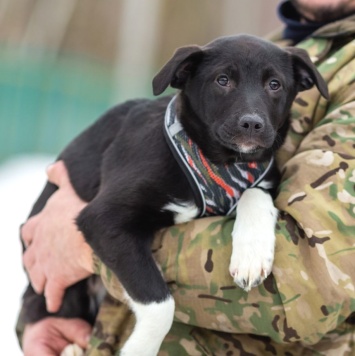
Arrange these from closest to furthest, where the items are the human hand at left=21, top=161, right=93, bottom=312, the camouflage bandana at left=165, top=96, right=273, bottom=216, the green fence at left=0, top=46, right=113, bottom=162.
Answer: the camouflage bandana at left=165, top=96, right=273, bottom=216 < the human hand at left=21, top=161, right=93, bottom=312 < the green fence at left=0, top=46, right=113, bottom=162

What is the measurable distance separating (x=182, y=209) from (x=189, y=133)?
0.87 ft

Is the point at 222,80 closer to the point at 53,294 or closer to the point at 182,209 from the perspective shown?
the point at 182,209

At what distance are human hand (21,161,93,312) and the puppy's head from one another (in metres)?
0.54

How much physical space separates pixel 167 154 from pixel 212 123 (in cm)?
17

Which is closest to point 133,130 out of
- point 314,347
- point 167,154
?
point 167,154

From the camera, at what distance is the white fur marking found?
194 centimetres

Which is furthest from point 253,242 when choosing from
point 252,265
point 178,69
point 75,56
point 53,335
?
point 75,56

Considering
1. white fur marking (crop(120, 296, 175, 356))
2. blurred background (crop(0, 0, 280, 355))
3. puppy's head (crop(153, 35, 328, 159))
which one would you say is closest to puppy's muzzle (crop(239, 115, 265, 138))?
puppy's head (crop(153, 35, 328, 159))

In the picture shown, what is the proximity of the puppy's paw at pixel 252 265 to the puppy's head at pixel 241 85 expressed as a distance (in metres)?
0.35

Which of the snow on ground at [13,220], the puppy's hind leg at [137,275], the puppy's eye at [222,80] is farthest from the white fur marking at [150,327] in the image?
the snow on ground at [13,220]

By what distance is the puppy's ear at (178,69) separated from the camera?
6.63ft

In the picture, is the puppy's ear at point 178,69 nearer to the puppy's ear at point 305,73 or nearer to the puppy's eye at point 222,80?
the puppy's eye at point 222,80

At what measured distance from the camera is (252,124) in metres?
1.96

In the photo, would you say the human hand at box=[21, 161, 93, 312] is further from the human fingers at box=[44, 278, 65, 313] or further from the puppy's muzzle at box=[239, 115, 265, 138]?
the puppy's muzzle at box=[239, 115, 265, 138]
